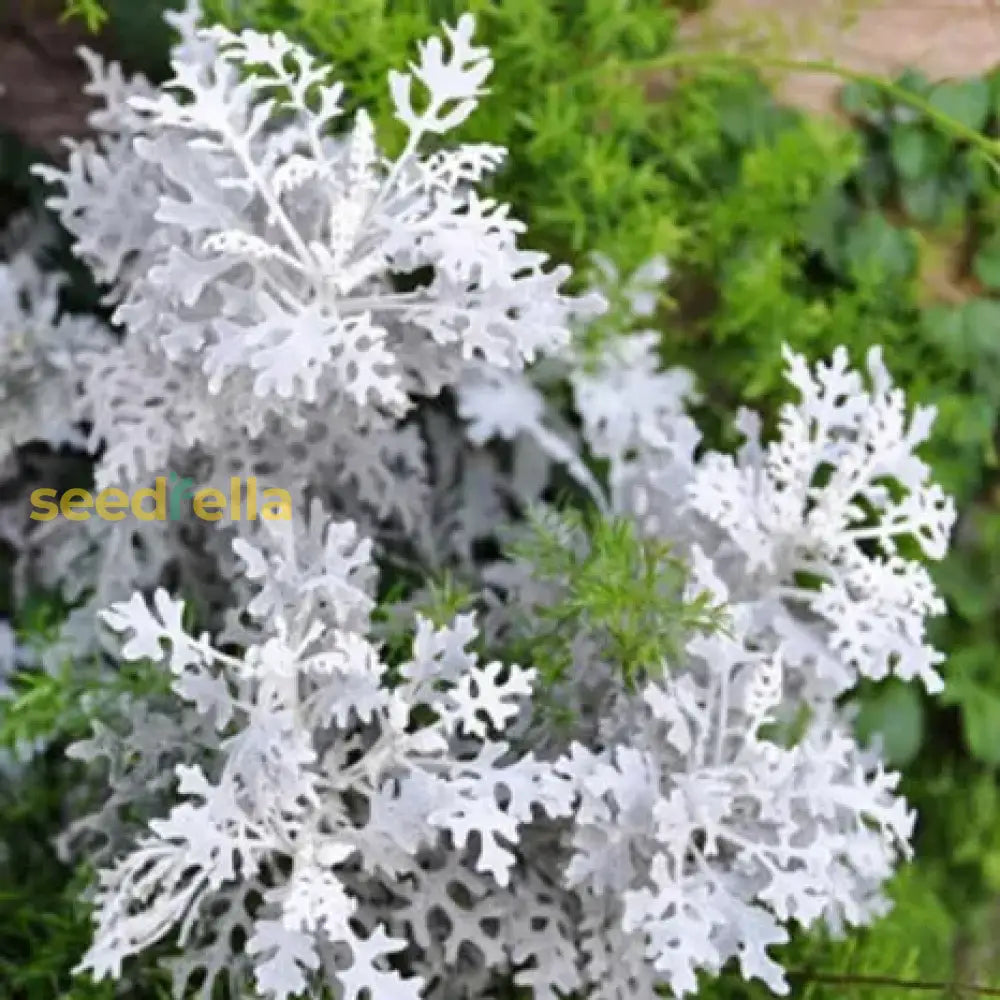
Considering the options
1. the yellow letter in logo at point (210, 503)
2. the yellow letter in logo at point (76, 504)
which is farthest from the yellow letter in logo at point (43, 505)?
the yellow letter in logo at point (210, 503)

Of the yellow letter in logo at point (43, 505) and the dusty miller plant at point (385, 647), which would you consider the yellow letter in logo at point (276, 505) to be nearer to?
the dusty miller plant at point (385, 647)

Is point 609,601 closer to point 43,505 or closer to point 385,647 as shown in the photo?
point 385,647

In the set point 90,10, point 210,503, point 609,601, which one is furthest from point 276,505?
point 90,10

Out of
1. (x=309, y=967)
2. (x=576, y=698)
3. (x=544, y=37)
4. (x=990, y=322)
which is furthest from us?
(x=990, y=322)

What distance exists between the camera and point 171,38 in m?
0.87

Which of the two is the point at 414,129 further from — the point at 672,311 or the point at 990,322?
the point at 990,322

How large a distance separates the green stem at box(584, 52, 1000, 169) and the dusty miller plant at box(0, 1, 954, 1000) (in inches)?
5.5

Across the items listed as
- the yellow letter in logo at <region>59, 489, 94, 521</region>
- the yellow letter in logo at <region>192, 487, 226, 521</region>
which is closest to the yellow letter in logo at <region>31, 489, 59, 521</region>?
the yellow letter in logo at <region>59, 489, 94, 521</region>

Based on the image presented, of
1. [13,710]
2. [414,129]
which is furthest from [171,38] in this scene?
[13,710]

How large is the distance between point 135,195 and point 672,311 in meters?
0.41

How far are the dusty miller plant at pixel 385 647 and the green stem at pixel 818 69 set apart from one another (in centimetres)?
14

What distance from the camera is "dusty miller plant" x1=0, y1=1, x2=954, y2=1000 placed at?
64cm

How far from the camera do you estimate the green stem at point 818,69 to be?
807 millimetres

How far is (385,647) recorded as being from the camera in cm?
79
